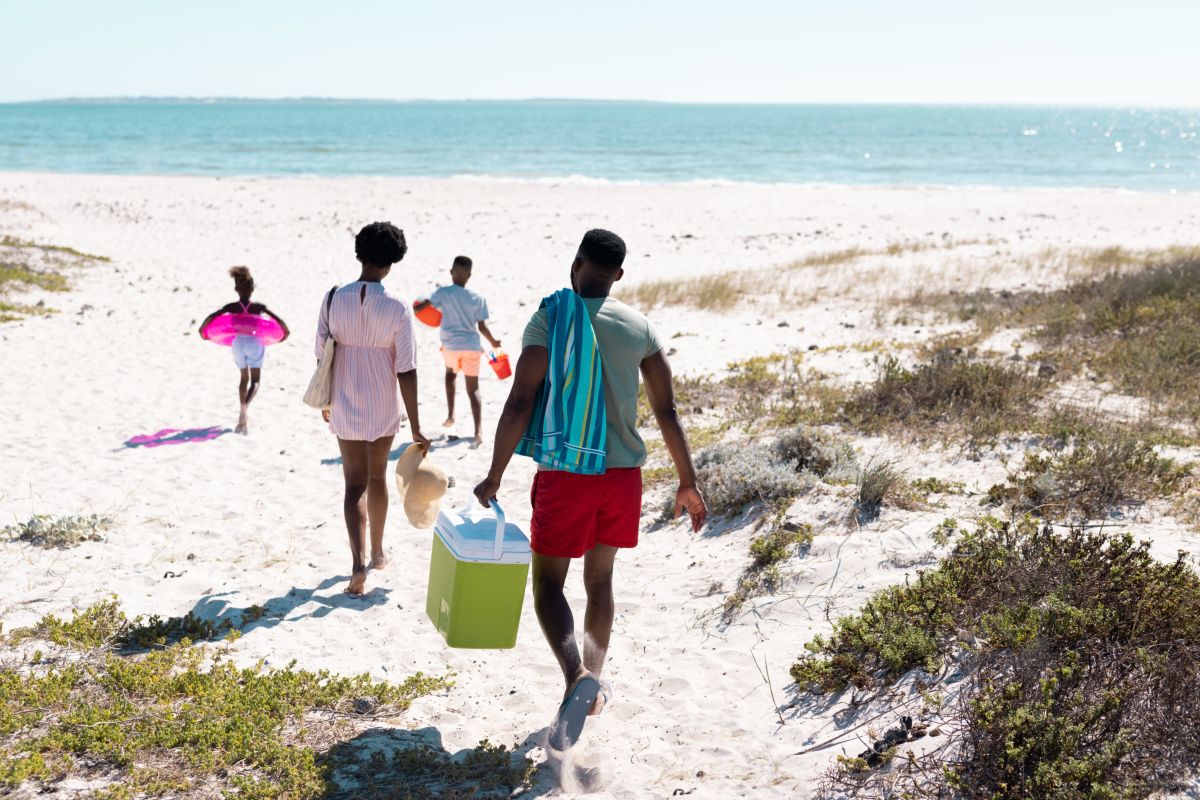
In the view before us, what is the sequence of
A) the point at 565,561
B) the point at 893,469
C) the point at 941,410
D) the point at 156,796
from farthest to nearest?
the point at 941,410
the point at 893,469
the point at 565,561
the point at 156,796

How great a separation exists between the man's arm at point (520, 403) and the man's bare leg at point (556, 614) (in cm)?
47

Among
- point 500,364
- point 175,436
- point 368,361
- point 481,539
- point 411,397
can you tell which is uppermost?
point 368,361

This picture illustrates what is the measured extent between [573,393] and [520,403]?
228 millimetres

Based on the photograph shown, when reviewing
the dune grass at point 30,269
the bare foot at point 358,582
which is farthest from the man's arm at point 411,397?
the dune grass at point 30,269

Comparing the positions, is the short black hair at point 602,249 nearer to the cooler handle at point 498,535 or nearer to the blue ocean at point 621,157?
the cooler handle at point 498,535

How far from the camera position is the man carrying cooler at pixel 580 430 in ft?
12.9

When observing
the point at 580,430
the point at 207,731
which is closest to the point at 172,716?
the point at 207,731

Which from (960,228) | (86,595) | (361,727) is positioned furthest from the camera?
(960,228)

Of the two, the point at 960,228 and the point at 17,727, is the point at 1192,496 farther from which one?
the point at 960,228

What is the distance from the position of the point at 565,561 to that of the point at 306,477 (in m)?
4.81

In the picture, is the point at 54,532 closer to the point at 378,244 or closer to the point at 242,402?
the point at 242,402

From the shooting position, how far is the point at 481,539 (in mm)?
4156

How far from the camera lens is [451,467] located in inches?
344

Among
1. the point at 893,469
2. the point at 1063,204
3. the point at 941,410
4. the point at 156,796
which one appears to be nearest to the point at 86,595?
the point at 156,796
